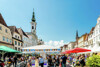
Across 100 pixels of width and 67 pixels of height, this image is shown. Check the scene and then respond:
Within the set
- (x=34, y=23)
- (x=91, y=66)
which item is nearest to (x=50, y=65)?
(x=91, y=66)

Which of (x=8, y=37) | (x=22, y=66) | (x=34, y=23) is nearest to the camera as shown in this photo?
(x=22, y=66)

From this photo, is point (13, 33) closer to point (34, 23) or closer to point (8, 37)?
point (8, 37)

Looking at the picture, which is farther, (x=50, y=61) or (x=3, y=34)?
(x=3, y=34)

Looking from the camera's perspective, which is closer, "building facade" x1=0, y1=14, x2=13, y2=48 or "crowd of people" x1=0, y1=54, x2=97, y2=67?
"crowd of people" x1=0, y1=54, x2=97, y2=67

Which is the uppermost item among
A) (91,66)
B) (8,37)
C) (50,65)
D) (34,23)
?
(34,23)

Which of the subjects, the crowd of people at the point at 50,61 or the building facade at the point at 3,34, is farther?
the building facade at the point at 3,34

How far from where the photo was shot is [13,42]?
3719cm

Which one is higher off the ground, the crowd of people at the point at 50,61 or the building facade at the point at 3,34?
the building facade at the point at 3,34

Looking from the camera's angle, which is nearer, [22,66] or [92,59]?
[92,59]

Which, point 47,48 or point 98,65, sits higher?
point 47,48

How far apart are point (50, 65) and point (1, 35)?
19.7 metres

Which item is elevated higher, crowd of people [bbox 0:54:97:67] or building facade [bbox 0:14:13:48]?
building facade [bbox 0:14:13:48]

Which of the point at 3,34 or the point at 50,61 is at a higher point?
the point at 3,34

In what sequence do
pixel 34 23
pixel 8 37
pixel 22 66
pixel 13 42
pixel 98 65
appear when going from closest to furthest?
pixel 98 65, pixel 22 66, pixel 8 37, pixel 13 42, pixel 34 23
